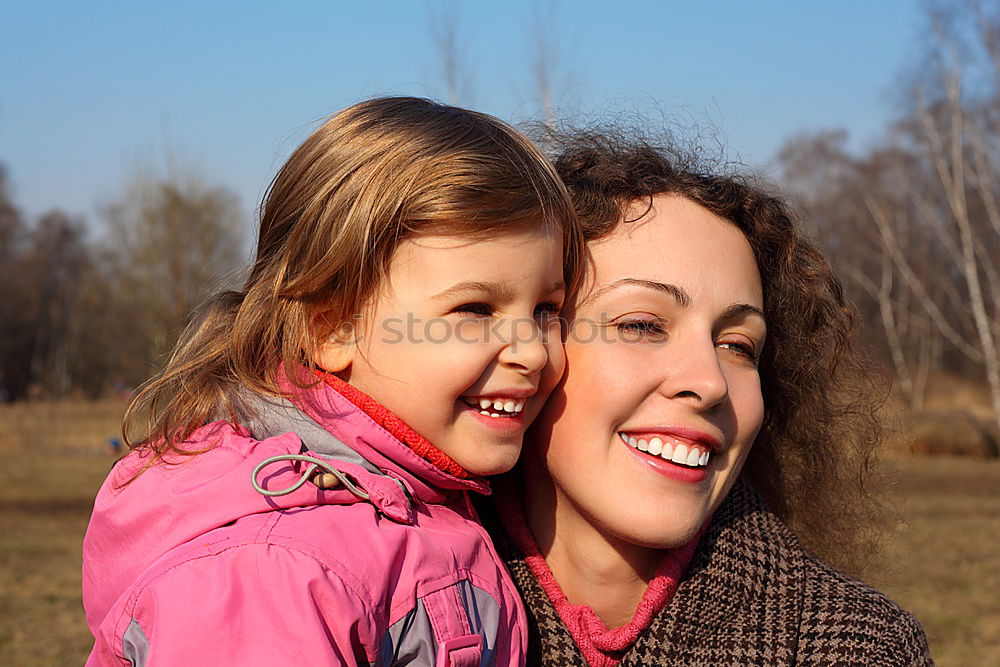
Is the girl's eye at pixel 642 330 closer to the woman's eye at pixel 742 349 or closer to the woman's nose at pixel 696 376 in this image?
the woman's nose at pixel 696 376

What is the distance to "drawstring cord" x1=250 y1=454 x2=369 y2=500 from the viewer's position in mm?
1669

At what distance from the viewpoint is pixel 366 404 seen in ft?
6.43

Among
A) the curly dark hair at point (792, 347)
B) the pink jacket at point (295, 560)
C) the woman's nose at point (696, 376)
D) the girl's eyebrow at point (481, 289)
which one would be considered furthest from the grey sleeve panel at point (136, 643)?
the curly dark hair at point (792, 347)

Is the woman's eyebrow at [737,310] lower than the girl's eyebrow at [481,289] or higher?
lower

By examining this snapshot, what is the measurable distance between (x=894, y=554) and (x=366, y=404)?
7.59m

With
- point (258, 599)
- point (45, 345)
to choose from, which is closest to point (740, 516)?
point (258, 599)

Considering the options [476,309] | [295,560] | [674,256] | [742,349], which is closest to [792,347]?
[742,349]

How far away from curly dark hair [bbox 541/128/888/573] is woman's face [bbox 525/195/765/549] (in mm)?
124

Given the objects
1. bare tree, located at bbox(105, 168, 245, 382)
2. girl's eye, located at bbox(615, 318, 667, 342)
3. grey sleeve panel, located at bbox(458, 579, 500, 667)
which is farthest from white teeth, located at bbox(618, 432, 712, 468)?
bare tree, located at bbox(105, 168, 245, 382)

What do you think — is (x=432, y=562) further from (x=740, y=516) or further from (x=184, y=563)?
(x=740, y=516)

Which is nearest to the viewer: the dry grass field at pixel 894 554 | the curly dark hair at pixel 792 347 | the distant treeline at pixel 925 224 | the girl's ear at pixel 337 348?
the girl's ear at pixel 337 348

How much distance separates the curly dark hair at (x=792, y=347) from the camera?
2324 mm

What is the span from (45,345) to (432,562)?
35.9 metres

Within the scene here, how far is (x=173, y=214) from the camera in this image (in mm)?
20844
